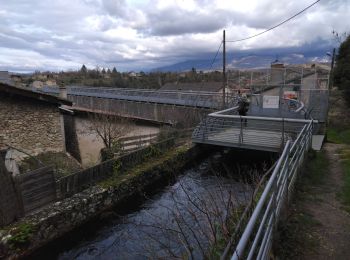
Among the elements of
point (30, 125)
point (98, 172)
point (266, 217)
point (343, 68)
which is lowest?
point (98, 172)

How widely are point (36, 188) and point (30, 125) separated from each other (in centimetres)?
527

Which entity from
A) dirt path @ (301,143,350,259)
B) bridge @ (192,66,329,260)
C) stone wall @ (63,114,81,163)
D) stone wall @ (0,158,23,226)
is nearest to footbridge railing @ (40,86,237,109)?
bridge @ (192,66,329,260)

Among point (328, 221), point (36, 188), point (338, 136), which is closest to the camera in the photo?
point (328, 221)

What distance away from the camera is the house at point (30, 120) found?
12627mm

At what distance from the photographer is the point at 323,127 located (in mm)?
16625

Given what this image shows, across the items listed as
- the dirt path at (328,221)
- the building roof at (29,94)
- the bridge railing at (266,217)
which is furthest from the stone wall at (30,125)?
the dirt path at (328,221)

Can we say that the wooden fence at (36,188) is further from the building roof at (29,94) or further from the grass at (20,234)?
the building roof at (29,94)

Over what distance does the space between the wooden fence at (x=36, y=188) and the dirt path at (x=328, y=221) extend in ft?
22.8

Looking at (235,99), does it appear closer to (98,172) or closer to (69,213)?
(98,172)

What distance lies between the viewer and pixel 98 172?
11.3 metres

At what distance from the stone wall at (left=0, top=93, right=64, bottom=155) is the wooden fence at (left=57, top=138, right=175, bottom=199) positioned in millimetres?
3884

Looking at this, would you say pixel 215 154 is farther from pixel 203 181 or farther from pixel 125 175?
pixel 125 175

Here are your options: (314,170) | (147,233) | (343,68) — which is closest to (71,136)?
(147,233)

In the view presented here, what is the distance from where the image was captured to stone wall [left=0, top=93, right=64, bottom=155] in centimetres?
1267
